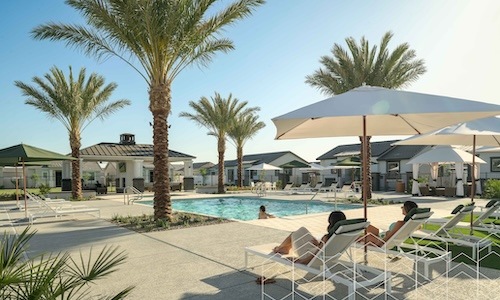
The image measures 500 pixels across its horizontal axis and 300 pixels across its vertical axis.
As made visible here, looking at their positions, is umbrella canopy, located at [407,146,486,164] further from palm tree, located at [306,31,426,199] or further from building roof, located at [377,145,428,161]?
building roof, located at [377,145,428,161]

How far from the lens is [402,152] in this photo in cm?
3256

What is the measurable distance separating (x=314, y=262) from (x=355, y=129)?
12.3 ft

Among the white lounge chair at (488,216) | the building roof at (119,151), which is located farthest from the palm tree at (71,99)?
the white lounge chair at (488,216)

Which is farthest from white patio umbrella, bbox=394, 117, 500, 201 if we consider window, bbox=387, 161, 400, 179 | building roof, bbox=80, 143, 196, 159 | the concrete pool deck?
building roof, bbox=80, 143, 196, 159

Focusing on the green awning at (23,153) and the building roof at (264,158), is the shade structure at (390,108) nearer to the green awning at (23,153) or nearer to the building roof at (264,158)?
the green awning at (23,153)

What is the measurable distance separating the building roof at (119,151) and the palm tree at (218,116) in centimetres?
351

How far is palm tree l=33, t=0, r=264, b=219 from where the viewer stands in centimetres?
1087

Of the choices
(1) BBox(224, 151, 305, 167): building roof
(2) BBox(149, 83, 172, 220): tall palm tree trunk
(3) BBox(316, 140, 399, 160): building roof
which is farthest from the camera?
(1) BBox(224, 151, 305, 167): building roof

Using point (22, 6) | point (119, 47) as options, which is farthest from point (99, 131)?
point (22, 6)

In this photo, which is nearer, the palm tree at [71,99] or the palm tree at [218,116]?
the palm tree at [71,99]

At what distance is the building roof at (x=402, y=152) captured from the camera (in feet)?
104

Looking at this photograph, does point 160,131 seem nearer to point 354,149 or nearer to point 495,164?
point 495,164

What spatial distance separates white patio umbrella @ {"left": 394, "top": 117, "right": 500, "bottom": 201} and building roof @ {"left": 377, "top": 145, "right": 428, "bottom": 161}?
2208cm

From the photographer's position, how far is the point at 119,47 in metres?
12.6
